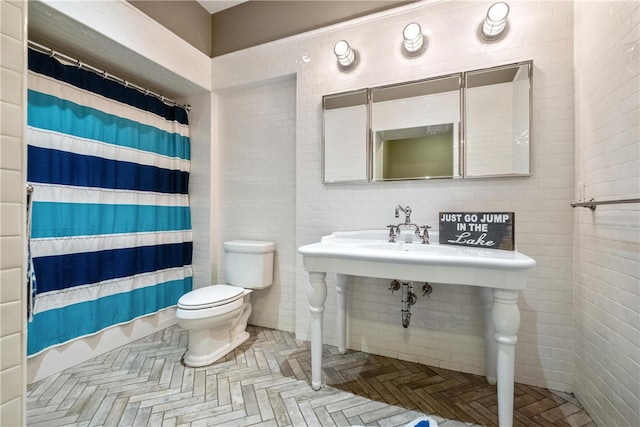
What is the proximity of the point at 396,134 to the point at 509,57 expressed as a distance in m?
0.74

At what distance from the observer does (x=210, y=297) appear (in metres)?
1.90

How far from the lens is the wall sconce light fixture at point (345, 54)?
1954 millimetres

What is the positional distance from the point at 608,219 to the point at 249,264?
2.11 m

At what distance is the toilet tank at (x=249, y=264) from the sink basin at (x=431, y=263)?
834 mm

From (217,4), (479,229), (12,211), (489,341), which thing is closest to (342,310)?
(489,341)

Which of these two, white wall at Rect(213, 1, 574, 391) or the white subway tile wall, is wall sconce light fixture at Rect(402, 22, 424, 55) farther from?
the white subway tile wall

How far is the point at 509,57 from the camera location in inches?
65.4

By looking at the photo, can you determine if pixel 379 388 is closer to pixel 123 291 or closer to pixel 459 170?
pixel 459 170

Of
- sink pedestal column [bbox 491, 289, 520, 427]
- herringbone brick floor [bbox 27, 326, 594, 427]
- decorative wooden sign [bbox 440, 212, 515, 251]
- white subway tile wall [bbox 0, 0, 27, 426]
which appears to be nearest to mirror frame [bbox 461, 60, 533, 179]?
decorative wooden sign [bbox 440, 212, 515, 251]

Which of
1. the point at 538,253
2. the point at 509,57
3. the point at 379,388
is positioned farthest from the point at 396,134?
the point at 379,388

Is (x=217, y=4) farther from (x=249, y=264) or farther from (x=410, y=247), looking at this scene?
(x=410, y=247)

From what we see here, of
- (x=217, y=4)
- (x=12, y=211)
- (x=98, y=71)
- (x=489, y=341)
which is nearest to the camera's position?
(x=12, y=211)

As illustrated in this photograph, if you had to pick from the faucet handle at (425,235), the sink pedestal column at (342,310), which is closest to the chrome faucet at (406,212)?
the faucet handle at (425,235)

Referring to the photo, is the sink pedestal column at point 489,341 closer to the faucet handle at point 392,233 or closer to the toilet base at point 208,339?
the faucet handle at point 392,233
